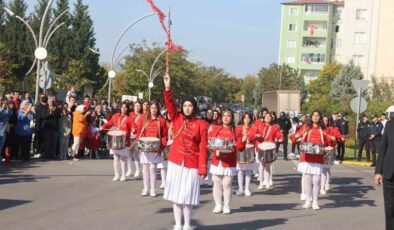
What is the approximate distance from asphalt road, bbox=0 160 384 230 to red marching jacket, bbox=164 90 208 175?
127 centimetres

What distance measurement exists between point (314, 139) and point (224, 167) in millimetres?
2310

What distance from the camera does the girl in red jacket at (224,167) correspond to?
10.6 metres

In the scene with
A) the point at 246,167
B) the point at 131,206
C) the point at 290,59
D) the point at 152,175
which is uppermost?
the point at 290,59

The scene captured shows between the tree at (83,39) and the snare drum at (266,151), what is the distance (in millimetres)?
60912

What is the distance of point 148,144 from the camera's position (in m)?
11.7

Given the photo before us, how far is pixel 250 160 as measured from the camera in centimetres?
1282

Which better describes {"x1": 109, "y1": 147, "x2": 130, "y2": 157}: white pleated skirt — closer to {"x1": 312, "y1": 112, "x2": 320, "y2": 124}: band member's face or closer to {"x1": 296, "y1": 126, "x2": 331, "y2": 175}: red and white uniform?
{"x1": 296, "y1": 126, "x2": 331, "y2": 175}: red and white uniform

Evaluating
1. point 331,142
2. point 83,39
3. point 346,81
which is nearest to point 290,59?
point 346,81

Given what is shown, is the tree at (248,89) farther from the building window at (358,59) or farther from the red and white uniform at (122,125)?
the red and white uniform at (122,125)

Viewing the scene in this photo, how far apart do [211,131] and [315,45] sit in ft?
287

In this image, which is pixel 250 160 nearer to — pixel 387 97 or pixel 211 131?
pixel 211 131

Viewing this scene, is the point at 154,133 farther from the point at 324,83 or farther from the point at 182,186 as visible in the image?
the point at 324,83

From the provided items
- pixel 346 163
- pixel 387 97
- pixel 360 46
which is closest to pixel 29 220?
pixel 346 163

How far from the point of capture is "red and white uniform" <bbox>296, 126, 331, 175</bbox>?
11695 mm
